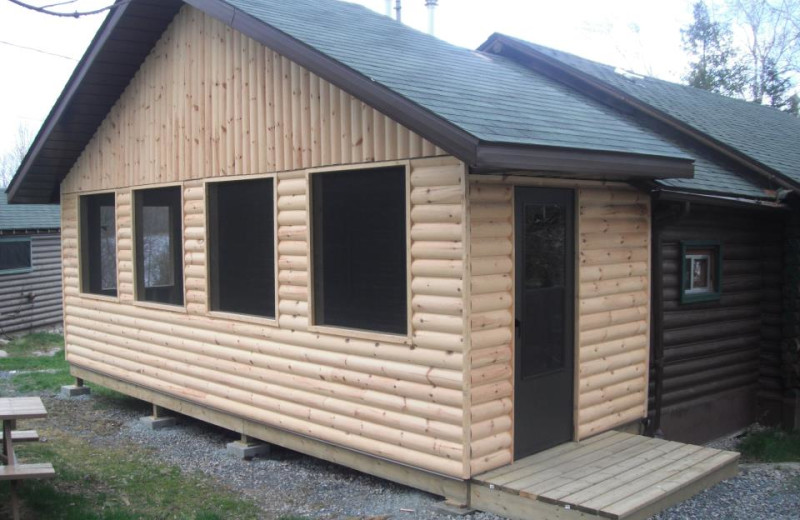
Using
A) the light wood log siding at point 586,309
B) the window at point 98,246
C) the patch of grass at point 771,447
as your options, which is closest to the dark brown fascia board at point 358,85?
the light wood log siding at point 586,309

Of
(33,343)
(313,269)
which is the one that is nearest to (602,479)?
(313,269)

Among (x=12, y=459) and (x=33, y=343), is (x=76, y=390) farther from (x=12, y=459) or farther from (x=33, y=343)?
(x=33, y=343)

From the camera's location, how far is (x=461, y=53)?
338 inches

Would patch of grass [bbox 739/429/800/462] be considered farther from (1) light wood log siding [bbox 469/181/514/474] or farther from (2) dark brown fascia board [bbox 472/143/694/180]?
(1) light wood log siding [bbox 469/181/514/474]

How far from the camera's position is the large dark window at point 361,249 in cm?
613

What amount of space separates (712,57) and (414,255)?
30134mm

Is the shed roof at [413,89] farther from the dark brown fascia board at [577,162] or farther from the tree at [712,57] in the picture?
the tree at [712,57]

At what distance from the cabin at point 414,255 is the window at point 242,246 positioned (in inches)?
1.2

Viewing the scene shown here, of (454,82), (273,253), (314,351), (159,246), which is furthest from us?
(159,246)

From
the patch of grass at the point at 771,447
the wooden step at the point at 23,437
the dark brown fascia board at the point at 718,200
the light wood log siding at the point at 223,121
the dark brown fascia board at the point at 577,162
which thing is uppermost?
the light wood log siding at the point at 223,121

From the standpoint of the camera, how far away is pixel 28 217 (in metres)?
18.6

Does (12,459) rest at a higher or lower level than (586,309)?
lower

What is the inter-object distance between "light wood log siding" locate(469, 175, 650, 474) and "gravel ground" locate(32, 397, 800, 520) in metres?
0.82

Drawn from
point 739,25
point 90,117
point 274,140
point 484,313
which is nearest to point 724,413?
point 484,313
